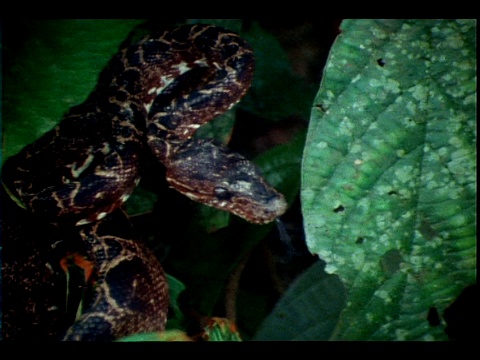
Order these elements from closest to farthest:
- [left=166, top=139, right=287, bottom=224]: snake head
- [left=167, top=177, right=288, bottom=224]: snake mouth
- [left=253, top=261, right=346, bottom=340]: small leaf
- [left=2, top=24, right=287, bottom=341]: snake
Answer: [left=253, top=261, right=346, bottom=340]: small leaf, [left=2, top=24, right=287, bottom=341]: snake, [left=167, top=177, right=288, bottom=224]: snake mouth, [left=166, top=139, right=287, bottom=224]: snake head

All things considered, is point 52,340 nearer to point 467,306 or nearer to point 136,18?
point 136,18

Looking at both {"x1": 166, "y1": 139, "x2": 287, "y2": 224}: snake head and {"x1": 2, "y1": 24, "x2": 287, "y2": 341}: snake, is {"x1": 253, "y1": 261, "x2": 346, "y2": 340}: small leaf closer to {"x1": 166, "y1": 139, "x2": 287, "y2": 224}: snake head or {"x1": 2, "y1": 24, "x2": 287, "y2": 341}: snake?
{"x1": 2, "y1": 24, "x2": 287, "y2": 341}: snake

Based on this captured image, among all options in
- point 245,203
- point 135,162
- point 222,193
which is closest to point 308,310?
point 245,203

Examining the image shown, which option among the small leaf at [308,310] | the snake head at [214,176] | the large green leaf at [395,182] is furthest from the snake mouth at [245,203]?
the large green leaf at [395,182]

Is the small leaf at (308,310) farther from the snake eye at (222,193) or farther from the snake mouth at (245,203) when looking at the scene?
the snake eye at (222,193)

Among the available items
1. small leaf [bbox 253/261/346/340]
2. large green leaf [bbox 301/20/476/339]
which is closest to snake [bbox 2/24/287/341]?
small leaf [bbox 253/261/346/340]

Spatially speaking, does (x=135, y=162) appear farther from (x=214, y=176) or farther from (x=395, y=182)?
(x=395, y=182)
